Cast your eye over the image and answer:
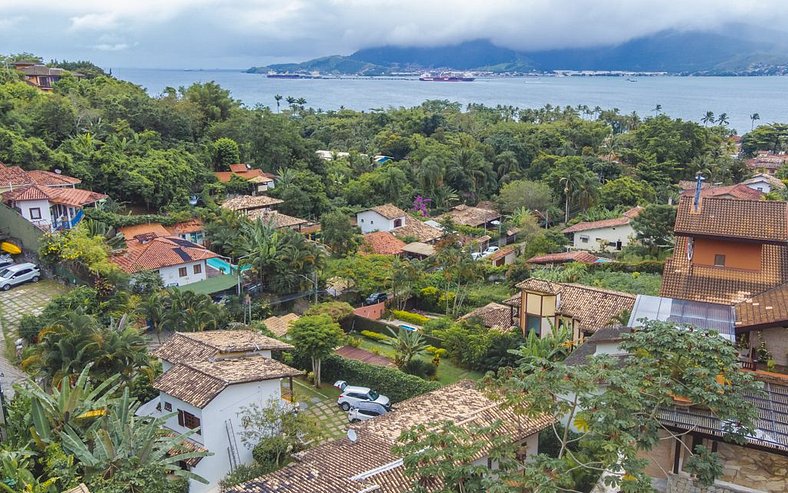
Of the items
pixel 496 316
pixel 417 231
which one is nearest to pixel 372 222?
pixel 417 231

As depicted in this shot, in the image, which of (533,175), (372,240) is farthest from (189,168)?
(533,175)

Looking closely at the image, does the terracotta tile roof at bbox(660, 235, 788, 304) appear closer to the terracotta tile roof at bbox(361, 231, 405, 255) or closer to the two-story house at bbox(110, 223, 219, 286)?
the two-story house at bbox(110, 223, 219, 286)

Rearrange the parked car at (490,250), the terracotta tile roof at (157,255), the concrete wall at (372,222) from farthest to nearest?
the concrete wall at (372,222) → the parked car at (490,250) → the terracotta tile roof at (157,255)

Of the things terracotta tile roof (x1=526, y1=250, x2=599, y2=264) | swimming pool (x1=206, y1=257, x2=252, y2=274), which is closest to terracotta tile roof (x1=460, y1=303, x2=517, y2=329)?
terracotta tile roof (x1=526, y1=250, x2=599, y2=264)

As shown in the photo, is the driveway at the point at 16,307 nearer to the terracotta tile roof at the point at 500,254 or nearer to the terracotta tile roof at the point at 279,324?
the terracotta tile roof at the point at 279,324

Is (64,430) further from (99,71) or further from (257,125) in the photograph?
(99,71)

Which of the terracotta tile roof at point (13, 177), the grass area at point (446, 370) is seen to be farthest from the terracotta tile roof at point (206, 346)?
the terracotta tile roof at point (13, 177)
